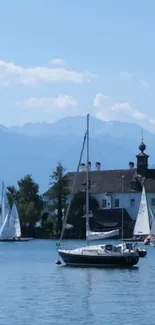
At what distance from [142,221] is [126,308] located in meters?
65.8

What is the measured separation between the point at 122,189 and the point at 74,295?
92.1 meters

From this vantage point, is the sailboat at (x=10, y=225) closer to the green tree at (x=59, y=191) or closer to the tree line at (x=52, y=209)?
the tree line at (x=52, y=209)

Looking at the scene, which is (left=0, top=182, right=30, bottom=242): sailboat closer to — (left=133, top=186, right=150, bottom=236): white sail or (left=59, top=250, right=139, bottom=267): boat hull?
(left=133, top=186, right=150, bottom=236): white sail

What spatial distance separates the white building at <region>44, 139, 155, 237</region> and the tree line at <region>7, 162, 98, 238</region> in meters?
1.80

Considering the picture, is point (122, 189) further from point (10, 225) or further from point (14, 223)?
point (10, 225)

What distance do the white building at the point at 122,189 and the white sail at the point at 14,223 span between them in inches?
627

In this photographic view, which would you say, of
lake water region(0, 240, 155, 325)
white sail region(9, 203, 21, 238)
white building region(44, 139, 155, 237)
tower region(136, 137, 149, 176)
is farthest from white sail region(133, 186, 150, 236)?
tower region(136, 137, 149, 176)

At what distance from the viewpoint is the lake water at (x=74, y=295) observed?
47.5 metres

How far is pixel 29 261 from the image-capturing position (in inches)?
3489

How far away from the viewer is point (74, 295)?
186ft

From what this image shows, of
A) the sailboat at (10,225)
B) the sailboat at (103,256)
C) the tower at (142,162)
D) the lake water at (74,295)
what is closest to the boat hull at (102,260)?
the sailboat at (103,256)

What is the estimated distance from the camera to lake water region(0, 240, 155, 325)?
4747cm

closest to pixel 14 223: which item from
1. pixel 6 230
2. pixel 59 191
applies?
pixel 6 230

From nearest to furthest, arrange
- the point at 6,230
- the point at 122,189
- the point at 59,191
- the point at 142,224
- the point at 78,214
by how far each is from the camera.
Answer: the point at 142,224 < the point at 6,230 < the point at 78,214 < the point at 59,191 < the point at 122,189
